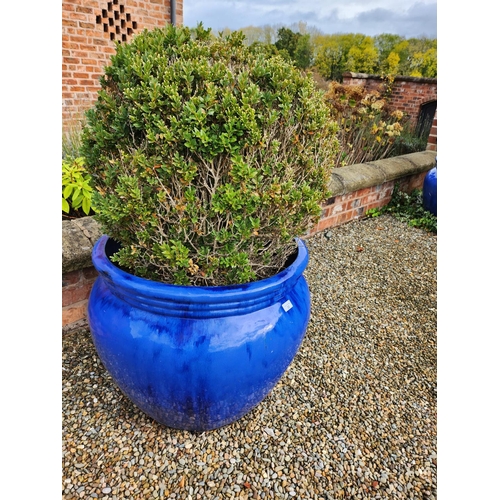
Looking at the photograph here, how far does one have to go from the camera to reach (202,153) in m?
1.45

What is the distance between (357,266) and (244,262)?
241cm

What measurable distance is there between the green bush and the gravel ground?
0.83 meters

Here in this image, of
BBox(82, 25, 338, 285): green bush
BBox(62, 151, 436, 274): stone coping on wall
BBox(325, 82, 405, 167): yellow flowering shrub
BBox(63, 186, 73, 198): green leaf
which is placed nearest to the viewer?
BBox(82, 25, 338, 285): green bush

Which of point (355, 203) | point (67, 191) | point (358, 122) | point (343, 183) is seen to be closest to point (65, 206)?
point (67, 191)

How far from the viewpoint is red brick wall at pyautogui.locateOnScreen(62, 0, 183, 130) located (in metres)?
5.57

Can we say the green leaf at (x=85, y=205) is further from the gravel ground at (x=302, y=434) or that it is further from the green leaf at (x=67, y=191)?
the gravel ground at (x=302, y=434)

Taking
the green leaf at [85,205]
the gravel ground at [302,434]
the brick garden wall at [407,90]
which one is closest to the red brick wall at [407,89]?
the brick garden wall at [407,90]

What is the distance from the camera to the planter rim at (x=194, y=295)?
1440 millimetres

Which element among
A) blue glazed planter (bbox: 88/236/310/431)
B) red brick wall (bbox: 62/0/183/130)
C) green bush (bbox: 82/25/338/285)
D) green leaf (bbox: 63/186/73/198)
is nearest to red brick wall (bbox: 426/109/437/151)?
red brick wall (bbox: 62/0/183/130)

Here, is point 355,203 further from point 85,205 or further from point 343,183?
point 85,205

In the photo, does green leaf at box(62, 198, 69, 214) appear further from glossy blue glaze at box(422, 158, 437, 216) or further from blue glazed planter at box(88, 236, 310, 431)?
glossy blue glaze at box(422, 158, 437, 216)

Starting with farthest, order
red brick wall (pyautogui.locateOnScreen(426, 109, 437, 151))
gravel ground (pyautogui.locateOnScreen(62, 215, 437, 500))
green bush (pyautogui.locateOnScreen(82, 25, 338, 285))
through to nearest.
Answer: red brick wall (pyautogui.locateOnScreen(426, 109, 437, 151))
gravel ground (pyautogui.locateOnScreen(62, 215, 437, 500))
green bush (pyautogui.locateOnScreen(82, 25, 338, 285))

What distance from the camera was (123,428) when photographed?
189 centimetres

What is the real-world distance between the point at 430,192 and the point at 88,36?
5.41m
